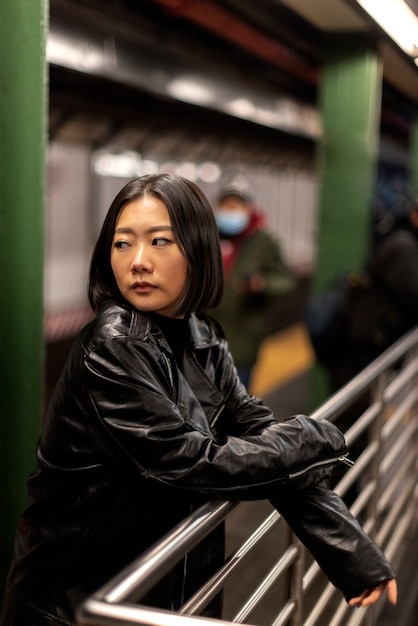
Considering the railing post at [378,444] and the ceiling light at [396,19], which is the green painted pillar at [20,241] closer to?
the railing post at [378,444]

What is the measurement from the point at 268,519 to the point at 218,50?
4248mm

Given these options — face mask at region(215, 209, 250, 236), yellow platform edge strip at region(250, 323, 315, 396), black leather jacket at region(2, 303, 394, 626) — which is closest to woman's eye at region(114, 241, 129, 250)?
black leather jacket at region(2, 303, 394, 626)

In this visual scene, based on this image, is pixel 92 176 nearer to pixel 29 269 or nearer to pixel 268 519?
pixel 29 269

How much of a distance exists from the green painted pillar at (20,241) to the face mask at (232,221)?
91.8 inches

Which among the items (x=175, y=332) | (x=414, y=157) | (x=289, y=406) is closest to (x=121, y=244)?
(x=175, y=332)

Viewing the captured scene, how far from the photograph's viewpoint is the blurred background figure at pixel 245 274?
13.8 feet

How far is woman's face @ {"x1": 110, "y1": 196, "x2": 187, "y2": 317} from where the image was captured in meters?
1.46

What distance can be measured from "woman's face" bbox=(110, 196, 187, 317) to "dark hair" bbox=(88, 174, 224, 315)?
0.02 meters

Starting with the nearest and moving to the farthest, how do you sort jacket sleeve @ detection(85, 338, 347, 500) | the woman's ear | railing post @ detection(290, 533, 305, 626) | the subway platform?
jacket sleeve @ detection(85, 338, 347, 500)
railing post @ detection(290, 533, 305, 626)
the subway platform
the woman's ear

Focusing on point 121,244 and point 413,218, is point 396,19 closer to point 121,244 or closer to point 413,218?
point 413,218

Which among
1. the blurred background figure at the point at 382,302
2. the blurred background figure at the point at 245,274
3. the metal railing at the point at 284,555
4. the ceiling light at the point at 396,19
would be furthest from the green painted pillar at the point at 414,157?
the metal railing at the point at 284,555

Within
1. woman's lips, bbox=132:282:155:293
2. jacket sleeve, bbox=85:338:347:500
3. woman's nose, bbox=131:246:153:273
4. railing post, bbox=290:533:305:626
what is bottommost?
railing post, bbox=290:533:305:626

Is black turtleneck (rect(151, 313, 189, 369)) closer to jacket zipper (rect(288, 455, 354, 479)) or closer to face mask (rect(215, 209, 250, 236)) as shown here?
jacket zipper (rect(288, 455, 354, 479))

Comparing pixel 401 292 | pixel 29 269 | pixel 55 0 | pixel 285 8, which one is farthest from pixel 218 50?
pixel 29 269
